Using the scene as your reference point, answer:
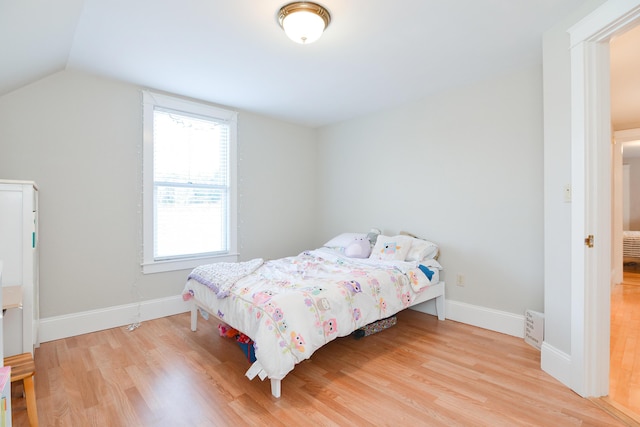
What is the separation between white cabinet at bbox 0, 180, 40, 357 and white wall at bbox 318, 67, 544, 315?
3.26 metres

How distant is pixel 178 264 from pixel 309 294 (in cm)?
199

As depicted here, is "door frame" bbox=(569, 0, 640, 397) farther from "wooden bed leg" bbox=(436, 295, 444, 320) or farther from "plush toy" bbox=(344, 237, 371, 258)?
"plush toy" bbox=(344, 237, 371, 258)

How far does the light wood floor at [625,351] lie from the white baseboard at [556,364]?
23cm

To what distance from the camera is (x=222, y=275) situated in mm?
2553

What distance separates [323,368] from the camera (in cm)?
228

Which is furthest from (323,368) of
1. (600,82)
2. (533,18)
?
(533,18)

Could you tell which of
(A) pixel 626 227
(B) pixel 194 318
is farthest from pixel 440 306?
(A) pixel 626 227

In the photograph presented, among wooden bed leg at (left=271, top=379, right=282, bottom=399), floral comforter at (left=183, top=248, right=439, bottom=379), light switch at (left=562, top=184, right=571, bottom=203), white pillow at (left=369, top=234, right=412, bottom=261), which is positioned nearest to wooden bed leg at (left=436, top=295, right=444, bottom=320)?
floral comforter at (left=183, top=248, right=439, bottom=379)

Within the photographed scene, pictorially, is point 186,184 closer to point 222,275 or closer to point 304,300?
point 222,275

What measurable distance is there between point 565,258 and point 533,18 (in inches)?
63.8

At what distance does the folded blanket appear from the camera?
2.38 metres

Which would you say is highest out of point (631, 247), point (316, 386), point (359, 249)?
point (359, 249)

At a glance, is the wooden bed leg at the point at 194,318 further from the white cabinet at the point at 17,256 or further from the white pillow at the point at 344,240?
the white pillow at the point at 344,240

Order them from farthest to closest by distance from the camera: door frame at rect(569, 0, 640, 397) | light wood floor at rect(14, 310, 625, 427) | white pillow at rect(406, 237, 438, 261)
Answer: white pillow at rect(406, 237, 438, 261), door frame at rect(569, 0, 640, 397), light wood floor at rect(14, 310, 625, 427)
